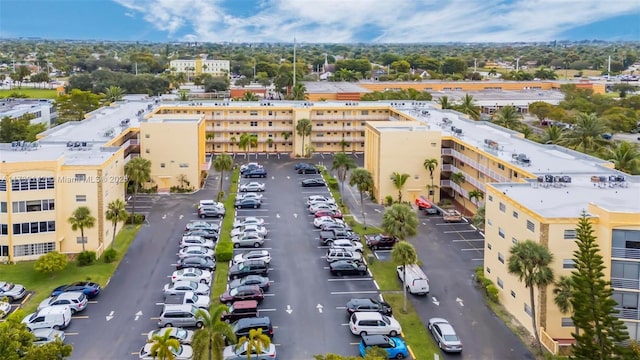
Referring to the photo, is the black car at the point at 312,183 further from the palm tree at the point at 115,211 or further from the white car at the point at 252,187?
the palm tree at the point at 115,211

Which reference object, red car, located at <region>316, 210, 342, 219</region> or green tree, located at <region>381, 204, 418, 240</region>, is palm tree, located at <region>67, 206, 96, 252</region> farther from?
green tree, located at <region>381, 204, 418, 240</region>

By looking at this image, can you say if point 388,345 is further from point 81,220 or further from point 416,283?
point 81,220

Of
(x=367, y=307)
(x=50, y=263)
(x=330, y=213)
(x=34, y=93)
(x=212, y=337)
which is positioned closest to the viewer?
(x=212, y=337)

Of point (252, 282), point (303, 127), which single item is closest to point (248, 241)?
point (252, 282)

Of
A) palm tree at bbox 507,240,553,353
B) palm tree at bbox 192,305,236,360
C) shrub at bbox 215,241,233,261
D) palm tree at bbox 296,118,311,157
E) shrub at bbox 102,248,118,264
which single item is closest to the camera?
palm tree at bbox 192,305,236,360

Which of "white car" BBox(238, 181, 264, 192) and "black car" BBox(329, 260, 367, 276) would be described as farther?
"white car" BBox(238, 181, 264, 192)

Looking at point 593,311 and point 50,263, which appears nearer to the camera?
point 593,311

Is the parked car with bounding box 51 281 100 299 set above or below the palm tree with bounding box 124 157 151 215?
below

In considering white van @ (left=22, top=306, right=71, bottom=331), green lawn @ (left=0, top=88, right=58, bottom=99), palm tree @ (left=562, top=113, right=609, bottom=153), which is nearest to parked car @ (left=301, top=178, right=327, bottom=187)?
palm tree @ (left=562, top=113, right=609, bottom=153)
